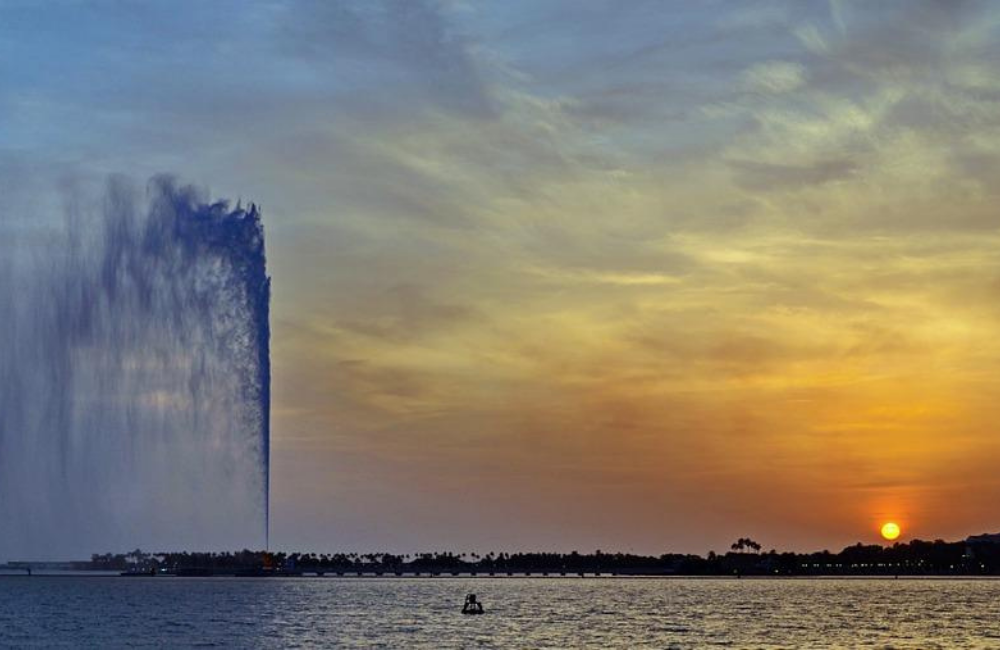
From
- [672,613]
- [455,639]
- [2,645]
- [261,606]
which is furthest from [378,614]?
[2,645]

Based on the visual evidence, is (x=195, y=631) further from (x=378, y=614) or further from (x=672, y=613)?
(x=672, y=613)

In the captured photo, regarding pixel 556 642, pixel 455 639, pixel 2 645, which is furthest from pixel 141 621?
pixel 556 642

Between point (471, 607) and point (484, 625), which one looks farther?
point (471, 607)

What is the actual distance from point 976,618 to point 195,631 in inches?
3783

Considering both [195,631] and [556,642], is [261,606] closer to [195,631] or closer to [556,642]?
[195,631]

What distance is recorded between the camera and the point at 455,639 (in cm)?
10981

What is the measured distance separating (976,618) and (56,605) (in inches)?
5003

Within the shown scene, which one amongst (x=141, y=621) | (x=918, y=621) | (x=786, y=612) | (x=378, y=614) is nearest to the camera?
(x=141, y=621)

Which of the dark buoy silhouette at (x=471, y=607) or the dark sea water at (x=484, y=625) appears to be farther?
the dark buoy silhouette at (x=471, y=607)

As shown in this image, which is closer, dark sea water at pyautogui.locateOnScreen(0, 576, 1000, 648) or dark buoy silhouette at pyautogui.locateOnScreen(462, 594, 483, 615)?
dark sea water at pyautogui.locateOnScreen(0, 576, 1000, 648)

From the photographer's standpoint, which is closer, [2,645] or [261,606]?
[2,645]

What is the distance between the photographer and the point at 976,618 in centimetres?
15425

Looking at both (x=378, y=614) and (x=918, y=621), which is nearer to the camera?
(x=918, y=621)

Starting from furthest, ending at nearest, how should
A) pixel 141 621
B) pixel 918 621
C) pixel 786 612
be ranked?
pixel 786 612 → pixel 918 621 → pixel 141 621
